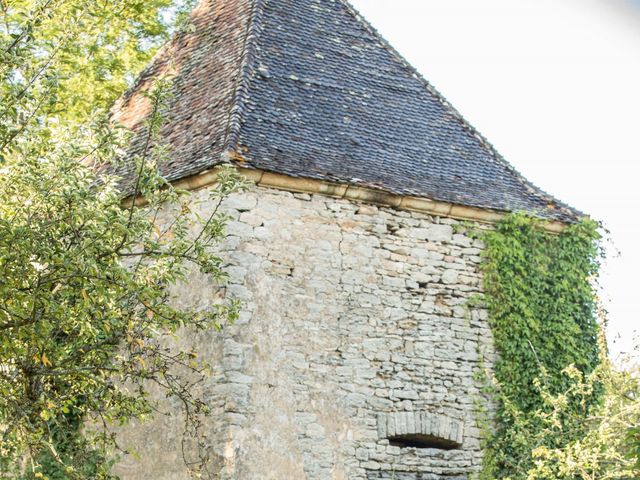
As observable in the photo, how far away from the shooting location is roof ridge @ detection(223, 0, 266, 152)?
10.9 m

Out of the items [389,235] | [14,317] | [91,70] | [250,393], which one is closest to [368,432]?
[250,393]

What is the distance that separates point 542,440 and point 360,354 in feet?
7.42

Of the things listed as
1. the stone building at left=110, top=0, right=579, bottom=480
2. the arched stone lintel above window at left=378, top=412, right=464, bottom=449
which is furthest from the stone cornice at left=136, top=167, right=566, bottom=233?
the arched stone lintel above window at left=378, top=412, right=464, bottom=449

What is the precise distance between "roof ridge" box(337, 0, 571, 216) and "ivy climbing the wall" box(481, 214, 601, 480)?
75 centimetres

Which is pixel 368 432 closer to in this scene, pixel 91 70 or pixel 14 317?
pixel 14 317

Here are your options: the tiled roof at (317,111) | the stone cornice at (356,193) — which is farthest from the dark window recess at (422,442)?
the tiled roof at (317,111)

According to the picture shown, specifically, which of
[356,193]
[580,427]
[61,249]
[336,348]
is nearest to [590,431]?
[580,427]

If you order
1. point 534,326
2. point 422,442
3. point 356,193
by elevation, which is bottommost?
point 422,442

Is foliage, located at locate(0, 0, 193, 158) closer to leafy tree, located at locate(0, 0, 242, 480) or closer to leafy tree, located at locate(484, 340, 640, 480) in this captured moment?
leafy tree, located at locate(0, 0, 242, 480)

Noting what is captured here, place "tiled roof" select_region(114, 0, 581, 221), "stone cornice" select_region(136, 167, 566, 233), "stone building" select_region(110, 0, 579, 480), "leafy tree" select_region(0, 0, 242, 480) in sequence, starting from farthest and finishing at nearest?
"tiled roof" select_region(114, 0, 581, 221), "stone cornice" select_region(136, 167, 566, 233), "stone building" select_region(110, 0, 579, 480), "leafy tree" select_region(0, 0, 242, 480)

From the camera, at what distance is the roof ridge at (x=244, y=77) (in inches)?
427

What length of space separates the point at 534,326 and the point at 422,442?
187 cm

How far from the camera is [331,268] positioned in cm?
1091

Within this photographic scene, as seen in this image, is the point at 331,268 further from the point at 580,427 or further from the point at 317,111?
the point at 580,427
